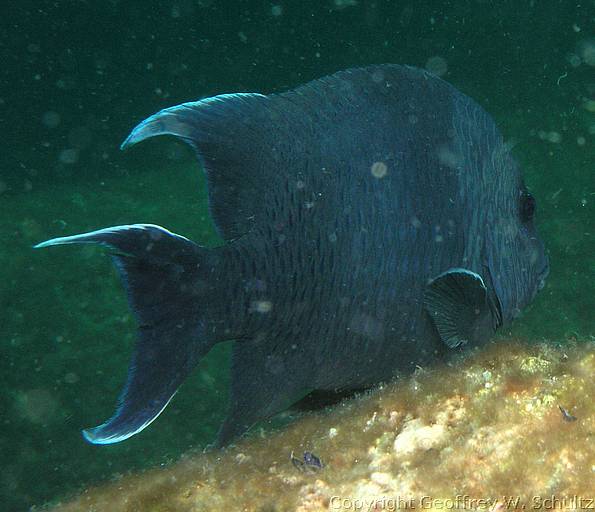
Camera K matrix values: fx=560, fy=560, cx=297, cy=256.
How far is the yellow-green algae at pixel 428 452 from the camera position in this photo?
180cm

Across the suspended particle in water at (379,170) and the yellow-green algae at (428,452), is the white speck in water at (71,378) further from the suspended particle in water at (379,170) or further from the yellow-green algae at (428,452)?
the suspended particle in water at (379,170)

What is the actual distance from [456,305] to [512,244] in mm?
751

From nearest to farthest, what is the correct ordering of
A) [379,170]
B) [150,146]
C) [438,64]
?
1. [379,170]
2. [150,146]
3. [438,64]

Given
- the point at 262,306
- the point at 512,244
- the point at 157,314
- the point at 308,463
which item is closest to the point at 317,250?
the point at 262,306

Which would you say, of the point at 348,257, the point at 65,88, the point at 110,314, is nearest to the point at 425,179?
the point at 348,257

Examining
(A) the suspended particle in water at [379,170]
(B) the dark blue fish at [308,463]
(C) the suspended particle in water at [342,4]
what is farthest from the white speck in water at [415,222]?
(C) the suspended particle in water at [342,4]

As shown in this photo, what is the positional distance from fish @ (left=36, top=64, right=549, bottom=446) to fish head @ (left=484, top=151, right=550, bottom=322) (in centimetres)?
3

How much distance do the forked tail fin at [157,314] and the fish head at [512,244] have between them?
1711 millimetres

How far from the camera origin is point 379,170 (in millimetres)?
2752

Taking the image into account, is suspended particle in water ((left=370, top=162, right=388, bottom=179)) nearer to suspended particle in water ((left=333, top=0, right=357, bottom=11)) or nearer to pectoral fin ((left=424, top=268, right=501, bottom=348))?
pectoral fin ((left=424, top=268, right=501, bottom=348))

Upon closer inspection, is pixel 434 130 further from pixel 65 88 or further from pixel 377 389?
pixel 65 88

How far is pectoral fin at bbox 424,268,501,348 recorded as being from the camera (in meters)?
2.69

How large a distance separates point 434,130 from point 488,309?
100cm

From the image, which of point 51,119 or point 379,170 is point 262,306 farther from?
point 51,119
